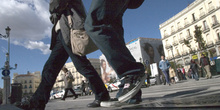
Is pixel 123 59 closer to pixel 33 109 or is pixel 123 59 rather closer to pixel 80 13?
pixel 80 13

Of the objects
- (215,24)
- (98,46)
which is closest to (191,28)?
(215,24)

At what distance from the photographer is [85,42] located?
1.43m

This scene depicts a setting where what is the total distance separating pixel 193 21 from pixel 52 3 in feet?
142

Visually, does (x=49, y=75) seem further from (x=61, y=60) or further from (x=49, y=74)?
(x=61, y=60)

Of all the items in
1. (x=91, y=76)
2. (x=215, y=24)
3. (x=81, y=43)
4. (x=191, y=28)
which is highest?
(x=191, y=28)

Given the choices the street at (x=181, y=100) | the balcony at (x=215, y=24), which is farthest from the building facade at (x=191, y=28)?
the street at (x=181, y=100)

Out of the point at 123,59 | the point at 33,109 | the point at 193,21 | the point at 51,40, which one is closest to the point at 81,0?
the point at 51,40

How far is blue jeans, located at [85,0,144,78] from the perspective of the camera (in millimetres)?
1105

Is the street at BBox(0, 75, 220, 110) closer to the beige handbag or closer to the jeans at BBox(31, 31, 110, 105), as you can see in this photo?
the jeans at BBox(31, 31, 110, 105)

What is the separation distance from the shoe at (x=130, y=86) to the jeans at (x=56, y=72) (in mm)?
548

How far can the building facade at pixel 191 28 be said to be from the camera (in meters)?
33.3

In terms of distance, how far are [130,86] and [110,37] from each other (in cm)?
37

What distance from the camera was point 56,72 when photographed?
5.69 feet

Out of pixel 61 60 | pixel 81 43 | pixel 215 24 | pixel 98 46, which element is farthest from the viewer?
pixel 215 24
